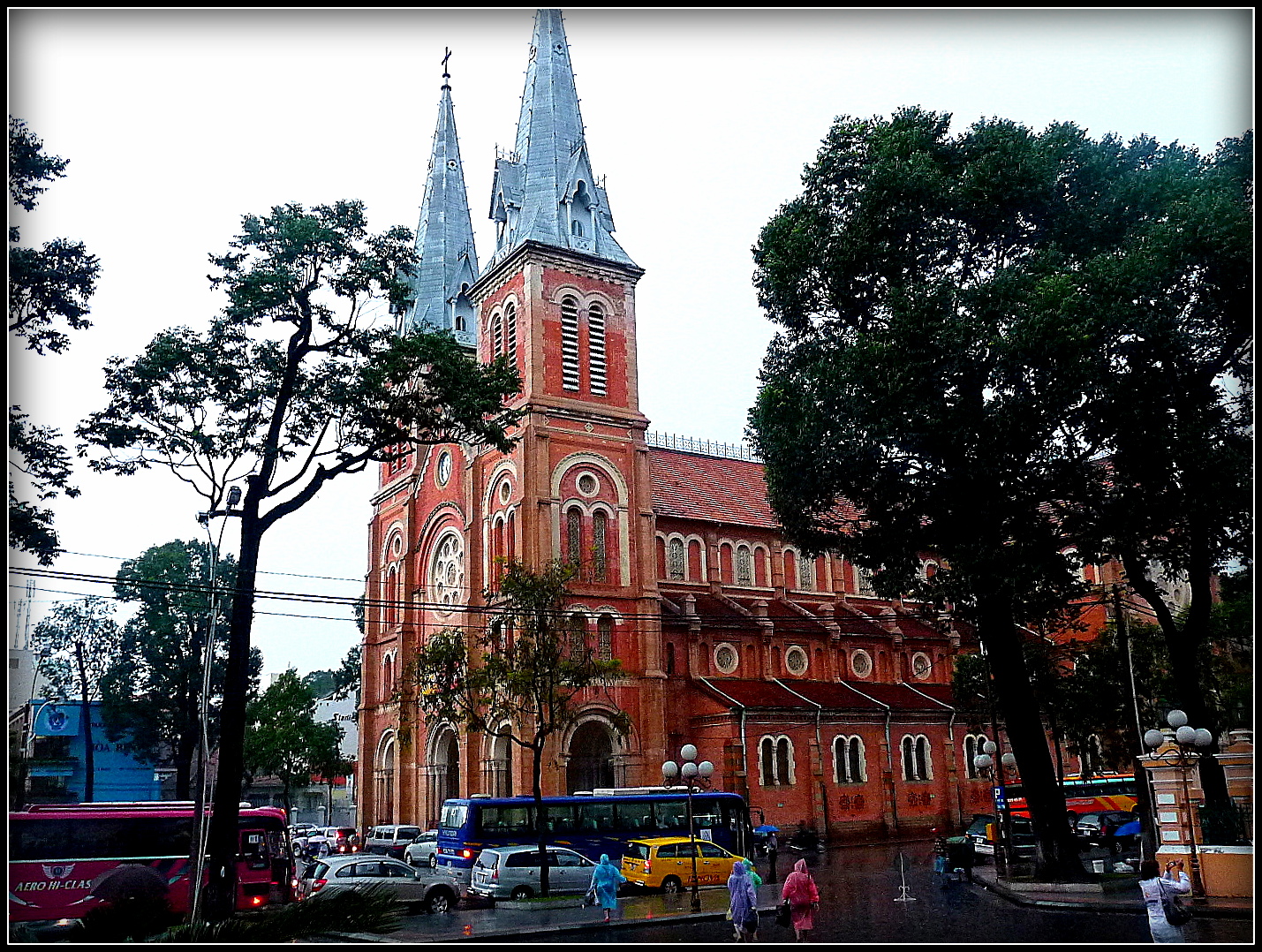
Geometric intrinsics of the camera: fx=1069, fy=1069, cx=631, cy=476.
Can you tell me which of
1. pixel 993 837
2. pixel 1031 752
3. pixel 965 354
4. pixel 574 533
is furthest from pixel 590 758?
pixel 965 354

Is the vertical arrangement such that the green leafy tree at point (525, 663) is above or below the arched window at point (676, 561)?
below

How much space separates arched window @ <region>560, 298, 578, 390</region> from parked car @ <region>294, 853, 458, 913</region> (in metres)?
23.9

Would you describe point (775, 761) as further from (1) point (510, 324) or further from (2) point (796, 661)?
(1) point (510, 324)

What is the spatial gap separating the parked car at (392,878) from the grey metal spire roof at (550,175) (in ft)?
92.6

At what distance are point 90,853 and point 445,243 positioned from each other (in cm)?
4226

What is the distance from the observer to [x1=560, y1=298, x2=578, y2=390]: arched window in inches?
1811

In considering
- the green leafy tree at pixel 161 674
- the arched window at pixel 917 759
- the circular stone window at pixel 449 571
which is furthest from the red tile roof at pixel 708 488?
the green leafy tree at pixel 161 674

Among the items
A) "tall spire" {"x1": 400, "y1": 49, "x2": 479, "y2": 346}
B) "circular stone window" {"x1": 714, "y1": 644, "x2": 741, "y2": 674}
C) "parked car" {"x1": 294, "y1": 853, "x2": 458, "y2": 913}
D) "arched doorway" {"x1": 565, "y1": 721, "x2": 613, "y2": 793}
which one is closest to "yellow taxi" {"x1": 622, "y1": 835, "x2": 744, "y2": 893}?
"parked car" {"x1": 294, "y1": 853, "x2": 458, "y2": 913}

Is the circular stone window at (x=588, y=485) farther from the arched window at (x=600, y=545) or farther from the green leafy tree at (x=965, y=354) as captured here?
the green leafy tree at (x=965, y=354)

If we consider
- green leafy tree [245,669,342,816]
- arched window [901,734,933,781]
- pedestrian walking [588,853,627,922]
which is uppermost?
green leafy tree [245,669,342,816]

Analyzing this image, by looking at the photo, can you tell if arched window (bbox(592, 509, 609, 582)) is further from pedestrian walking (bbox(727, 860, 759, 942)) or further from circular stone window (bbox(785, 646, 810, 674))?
pedestrian walking (bbox(727, 860, 759, 942))

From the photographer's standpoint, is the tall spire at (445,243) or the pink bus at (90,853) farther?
the tall spire at (445,243)

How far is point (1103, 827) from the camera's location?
38.7 meters

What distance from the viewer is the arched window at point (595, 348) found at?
46719 mm
